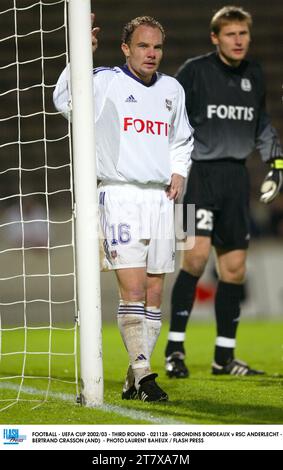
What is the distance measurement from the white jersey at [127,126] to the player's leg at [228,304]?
5.27 ft

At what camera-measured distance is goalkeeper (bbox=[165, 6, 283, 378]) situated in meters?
5.97

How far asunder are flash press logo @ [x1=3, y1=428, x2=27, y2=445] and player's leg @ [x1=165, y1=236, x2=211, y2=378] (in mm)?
2057

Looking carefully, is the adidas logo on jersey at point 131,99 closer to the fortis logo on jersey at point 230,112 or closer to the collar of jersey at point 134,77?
the collar of jersey at point 134,77

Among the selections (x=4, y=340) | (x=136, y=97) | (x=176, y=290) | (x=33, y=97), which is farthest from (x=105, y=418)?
(x=33, y=97)

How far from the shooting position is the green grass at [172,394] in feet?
13.6

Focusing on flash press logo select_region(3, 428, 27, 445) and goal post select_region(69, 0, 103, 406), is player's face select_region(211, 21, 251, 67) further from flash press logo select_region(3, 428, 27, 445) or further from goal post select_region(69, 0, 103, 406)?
flash press logo select_region(3, 428, 27, 445)

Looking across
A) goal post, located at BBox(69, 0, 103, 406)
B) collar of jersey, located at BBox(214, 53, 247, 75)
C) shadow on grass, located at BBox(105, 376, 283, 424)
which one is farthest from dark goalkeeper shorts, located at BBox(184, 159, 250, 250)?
goal post, located at BBox(69, 0, 103, 406)

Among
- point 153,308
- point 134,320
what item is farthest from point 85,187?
point 153,308

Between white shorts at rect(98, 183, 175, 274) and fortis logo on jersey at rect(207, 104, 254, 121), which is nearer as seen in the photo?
white shorts at rect(98, 183, 175, 274)

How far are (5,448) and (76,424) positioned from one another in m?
0.30

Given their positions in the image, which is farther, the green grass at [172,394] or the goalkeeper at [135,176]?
the goalkeeper at [135,176]

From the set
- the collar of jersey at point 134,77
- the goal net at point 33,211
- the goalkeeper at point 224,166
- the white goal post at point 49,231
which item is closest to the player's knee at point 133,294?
the white goal post at point 49,231

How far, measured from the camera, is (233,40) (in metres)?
6.00
